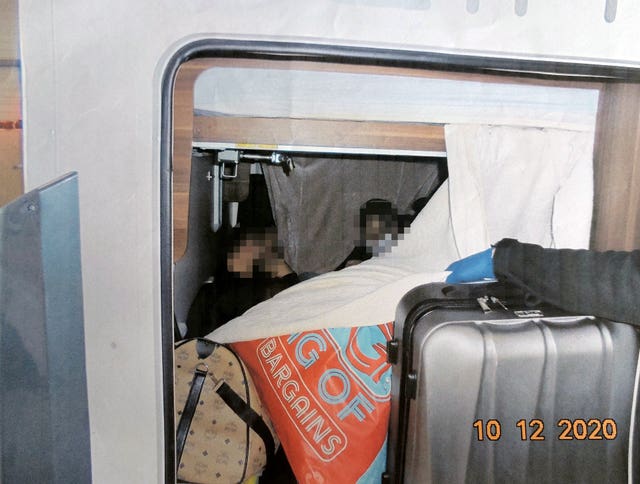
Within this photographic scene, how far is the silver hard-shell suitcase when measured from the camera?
2.55 feet

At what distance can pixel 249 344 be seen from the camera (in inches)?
44.8

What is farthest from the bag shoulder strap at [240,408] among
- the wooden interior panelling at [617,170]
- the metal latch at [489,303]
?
the wooden interior panelling at [617,170]

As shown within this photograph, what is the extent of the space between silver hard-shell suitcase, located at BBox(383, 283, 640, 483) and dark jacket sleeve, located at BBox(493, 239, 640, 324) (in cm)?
5

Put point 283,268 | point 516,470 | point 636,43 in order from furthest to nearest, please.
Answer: point 283,268 → point 516,470 → point 636,43

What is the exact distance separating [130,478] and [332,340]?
1.66 ft

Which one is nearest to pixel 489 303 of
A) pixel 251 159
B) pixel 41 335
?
pixel 41 335

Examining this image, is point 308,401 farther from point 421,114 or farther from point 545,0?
point 545,0

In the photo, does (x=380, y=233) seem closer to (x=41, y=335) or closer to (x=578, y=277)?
(x=578, y=277)

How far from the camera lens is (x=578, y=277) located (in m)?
0.74

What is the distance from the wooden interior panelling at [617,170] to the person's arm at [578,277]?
176mm

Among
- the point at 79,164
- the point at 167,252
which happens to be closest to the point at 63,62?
the point at 79,164
